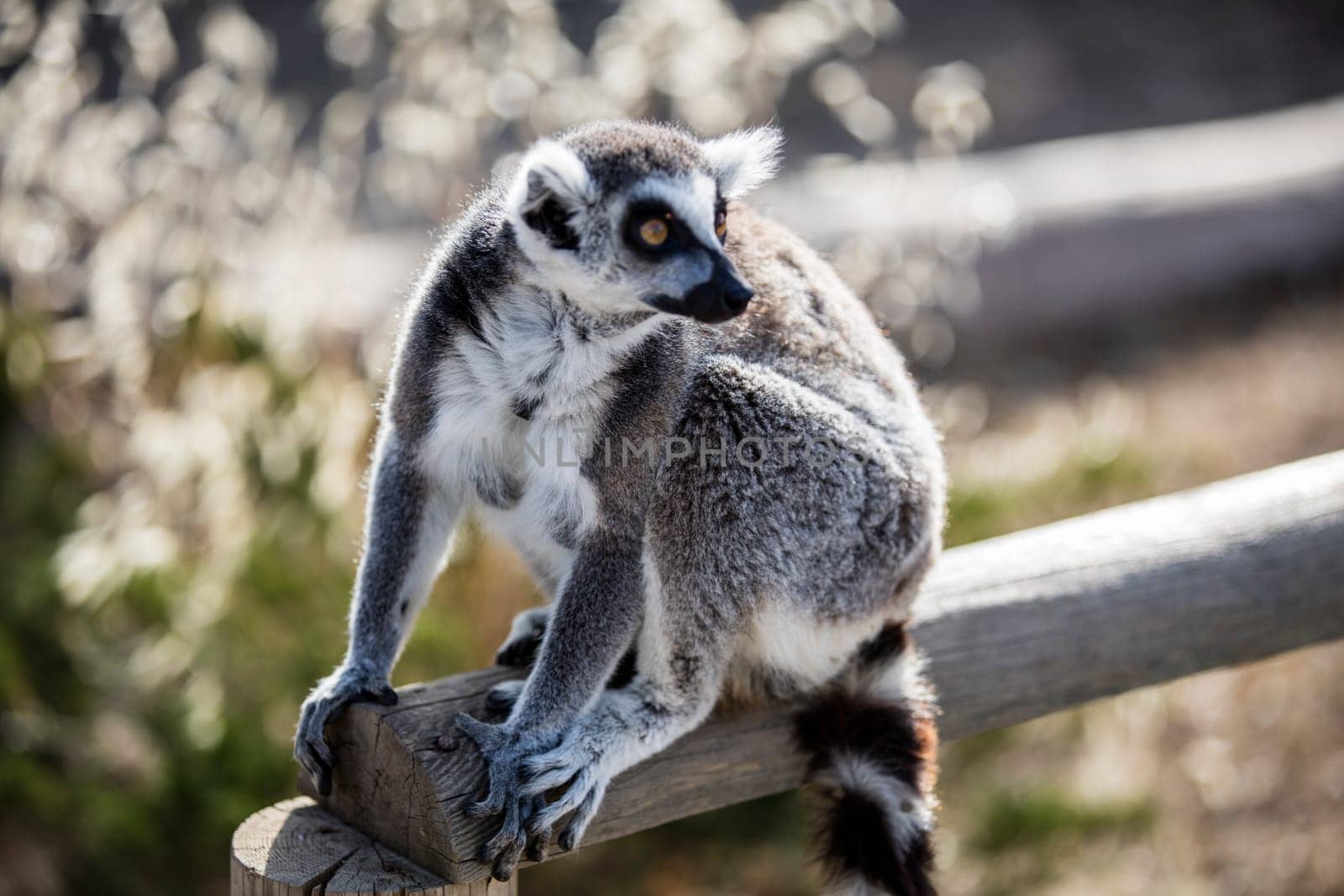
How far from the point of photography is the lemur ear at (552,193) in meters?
2.38

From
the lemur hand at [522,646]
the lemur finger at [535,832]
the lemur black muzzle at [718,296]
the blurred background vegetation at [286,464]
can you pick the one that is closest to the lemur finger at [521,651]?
the lemur hand at [522,646]

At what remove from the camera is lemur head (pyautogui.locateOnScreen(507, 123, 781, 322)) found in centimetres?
236

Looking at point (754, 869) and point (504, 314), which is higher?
point (504, 314)

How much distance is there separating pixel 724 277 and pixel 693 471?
0.45 meters

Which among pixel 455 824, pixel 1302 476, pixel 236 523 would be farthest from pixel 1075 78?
pixel 455 824

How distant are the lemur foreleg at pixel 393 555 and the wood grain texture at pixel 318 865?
0.33 m

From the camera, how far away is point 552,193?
94.6 inches

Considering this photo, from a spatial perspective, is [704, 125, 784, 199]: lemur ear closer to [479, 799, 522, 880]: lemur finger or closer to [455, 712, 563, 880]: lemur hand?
[455, 712, 563, 880]: lemur hand

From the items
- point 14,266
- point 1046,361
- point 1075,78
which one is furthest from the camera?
point 1075,78

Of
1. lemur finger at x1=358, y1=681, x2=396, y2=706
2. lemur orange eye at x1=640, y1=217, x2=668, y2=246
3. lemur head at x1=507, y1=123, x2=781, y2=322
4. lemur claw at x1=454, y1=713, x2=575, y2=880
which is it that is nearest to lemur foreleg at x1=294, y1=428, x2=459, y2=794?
lemur finger at x1=358, y1=681, x2=396, y2=706

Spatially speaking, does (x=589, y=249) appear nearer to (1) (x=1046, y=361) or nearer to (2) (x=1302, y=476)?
(2) (x=1302, y=476)

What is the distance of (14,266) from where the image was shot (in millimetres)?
4453

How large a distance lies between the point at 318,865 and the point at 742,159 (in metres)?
1.62

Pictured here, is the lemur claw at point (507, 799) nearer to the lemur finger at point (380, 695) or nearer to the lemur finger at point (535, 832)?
the lemur finger at point (535, 832)
